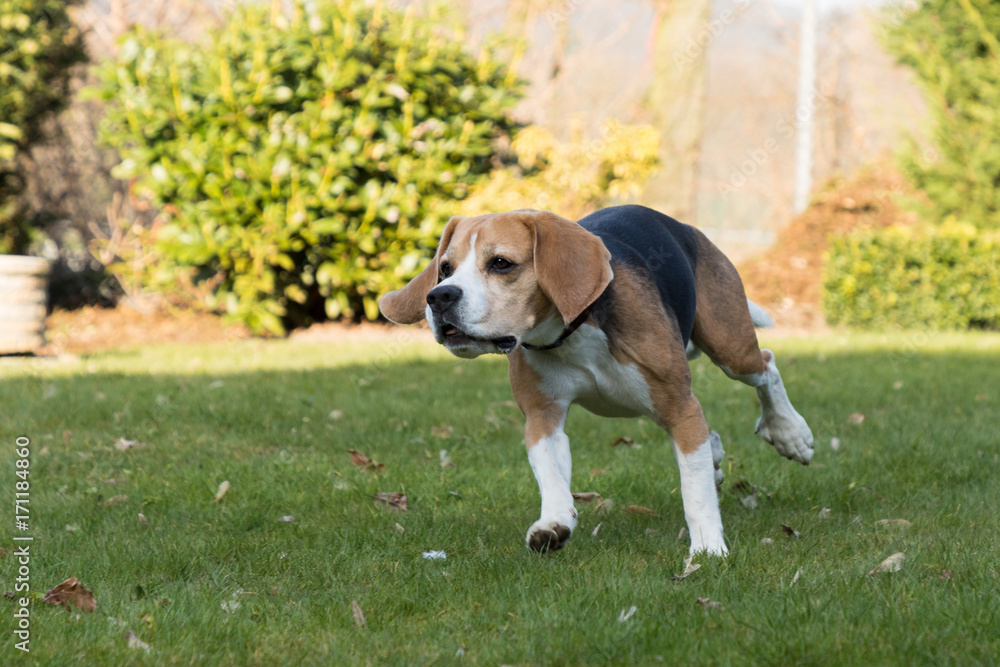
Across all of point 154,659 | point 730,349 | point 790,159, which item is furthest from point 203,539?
point 790,159

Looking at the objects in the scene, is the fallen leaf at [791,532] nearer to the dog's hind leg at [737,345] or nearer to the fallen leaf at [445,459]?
the dog's hind leg at [737,345]

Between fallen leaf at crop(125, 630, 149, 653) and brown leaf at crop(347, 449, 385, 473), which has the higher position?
fallen leaf at crop(125, 630, 149, 653)

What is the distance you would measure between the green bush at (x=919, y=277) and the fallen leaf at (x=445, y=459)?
318 inches

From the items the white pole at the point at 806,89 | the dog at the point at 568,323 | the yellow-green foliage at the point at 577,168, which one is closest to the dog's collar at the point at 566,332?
the dog at the point at 568,323

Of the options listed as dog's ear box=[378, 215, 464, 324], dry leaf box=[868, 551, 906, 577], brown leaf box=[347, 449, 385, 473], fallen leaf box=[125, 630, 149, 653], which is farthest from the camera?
brown leaf box=[347, 449, 385, 473]

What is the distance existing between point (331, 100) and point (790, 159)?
17.7m

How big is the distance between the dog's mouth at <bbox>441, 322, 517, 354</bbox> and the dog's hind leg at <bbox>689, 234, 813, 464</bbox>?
1.24 meters

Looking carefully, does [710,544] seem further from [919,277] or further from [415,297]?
[919,277]

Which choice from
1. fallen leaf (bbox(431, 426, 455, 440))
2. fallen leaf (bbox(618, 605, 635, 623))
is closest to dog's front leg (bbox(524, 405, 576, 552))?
fallen leaf (bbox(618, 605, 635, 623))

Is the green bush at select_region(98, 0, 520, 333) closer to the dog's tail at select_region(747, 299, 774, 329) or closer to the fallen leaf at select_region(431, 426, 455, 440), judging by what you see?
the fallen leaf at select_region(431, 426, 455, 440)

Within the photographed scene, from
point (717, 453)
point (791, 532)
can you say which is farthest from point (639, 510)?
point (791, 532)

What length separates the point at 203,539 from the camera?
151 inches

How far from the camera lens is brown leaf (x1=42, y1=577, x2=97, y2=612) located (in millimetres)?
3090

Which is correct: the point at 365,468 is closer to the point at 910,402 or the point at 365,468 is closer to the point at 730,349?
the point at 730,349
